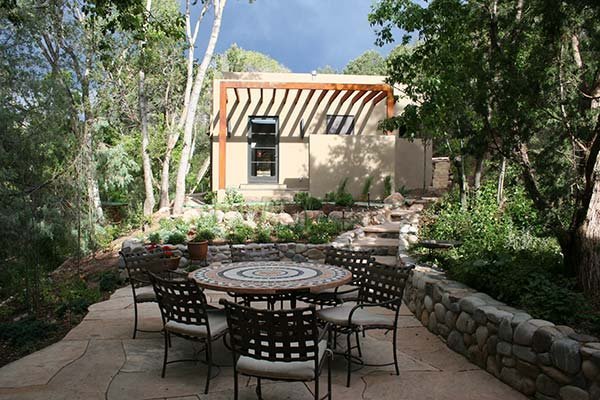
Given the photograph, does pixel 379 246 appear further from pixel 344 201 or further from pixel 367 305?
pixel 367 305

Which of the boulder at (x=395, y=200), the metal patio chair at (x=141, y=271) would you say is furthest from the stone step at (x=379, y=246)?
the metal patio chair at (x=141, y=271)

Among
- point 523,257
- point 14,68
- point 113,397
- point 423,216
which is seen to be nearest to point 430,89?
point 423,216

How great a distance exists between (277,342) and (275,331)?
0.08 m

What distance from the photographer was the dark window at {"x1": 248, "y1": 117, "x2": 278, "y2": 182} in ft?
48.3

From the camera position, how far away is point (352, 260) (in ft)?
17.7

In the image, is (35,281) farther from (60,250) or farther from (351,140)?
(351,140)

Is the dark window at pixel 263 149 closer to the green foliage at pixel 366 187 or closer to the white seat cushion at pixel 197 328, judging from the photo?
the green foliage at pixel 366 187

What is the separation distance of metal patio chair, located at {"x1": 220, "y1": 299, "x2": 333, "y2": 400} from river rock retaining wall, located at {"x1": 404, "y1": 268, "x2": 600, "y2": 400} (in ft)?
5.32

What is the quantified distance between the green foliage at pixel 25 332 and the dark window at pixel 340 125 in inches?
449

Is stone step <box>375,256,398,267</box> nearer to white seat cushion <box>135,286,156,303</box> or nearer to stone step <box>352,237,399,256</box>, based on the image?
stone step <box>352,237,399,256</box>

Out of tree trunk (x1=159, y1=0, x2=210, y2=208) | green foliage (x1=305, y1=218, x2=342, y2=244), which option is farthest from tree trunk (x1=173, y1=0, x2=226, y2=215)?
green foliage (x1=305, y1=218, x2=342, y2=244)

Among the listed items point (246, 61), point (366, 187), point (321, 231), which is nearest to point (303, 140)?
point (366, 187)

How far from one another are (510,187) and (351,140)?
17.1 ft

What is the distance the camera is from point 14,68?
7.91m
